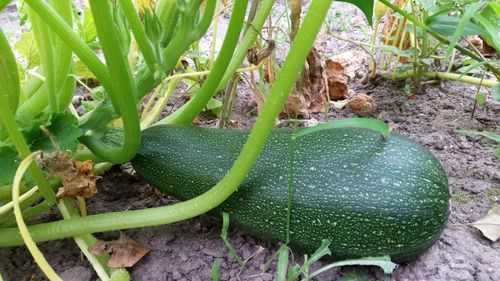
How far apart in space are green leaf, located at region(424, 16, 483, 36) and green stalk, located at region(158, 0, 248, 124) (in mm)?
602

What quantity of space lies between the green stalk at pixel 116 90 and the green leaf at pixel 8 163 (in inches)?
A: 8.3

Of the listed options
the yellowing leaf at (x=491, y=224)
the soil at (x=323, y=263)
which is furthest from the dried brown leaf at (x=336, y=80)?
the yellowing leaf at (x=491, y=224)

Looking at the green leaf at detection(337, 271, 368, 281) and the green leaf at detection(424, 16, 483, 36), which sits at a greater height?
the green leaf at detection(424, 16, 483, 36)

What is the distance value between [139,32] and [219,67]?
0.23m

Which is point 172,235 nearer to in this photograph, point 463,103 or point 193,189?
point 193,189

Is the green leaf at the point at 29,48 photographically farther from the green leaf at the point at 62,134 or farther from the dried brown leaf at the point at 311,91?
the dried brown leaf at the point at 311,91

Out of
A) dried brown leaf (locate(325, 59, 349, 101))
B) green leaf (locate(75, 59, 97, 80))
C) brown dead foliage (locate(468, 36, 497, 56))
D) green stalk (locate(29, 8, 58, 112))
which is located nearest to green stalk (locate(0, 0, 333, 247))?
green stalk (locate(29, 8, 58, 112))

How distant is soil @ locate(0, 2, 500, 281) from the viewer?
1.14 metres

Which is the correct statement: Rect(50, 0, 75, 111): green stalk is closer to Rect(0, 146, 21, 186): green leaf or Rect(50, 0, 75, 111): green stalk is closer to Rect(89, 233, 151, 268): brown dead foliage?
Rect(0, 146, 21, 186): green leaf

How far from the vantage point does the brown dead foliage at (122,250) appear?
3.83ft


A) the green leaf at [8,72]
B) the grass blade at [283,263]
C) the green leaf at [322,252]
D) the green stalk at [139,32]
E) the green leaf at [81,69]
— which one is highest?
the green stalk at [139,32]

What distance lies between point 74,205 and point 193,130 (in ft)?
1.29

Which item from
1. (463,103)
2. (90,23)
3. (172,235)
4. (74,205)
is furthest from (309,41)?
(463,103)

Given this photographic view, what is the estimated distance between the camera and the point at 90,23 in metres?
1.56
